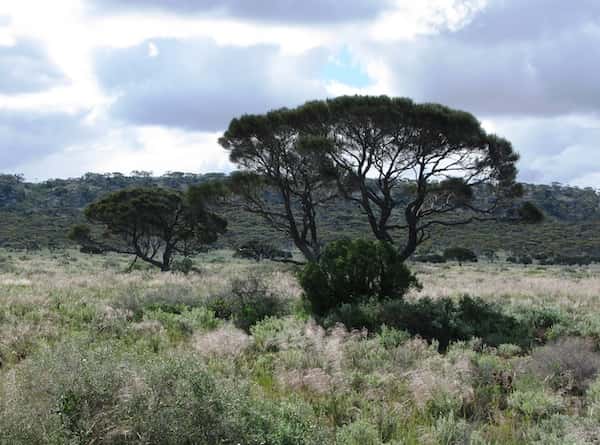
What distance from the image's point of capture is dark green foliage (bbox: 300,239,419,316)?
15.9 metres

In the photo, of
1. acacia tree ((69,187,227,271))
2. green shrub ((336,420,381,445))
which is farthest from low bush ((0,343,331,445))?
acacia tree ((69,187,227,271))

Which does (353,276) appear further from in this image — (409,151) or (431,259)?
(431,259)

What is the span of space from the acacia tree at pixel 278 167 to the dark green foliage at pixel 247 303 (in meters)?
5.99

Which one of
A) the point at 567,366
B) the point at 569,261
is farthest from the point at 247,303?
the point at 569,261

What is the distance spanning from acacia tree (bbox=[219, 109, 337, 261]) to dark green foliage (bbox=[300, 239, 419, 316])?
6.68 m

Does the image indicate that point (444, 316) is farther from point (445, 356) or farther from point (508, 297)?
point (508, 297)

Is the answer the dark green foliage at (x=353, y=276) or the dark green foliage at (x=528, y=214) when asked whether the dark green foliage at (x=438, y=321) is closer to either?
the dark green foliage at (x=353, y=276)

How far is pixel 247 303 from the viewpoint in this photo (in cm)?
1661

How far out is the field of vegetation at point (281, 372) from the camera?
5816 mm

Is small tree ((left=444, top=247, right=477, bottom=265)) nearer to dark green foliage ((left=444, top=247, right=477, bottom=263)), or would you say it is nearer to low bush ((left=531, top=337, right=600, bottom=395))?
dark green foliage ((left=444, top=247, right=477, bottom=263))

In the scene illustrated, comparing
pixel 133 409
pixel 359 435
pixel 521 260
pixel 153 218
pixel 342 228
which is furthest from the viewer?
pixel 342 228

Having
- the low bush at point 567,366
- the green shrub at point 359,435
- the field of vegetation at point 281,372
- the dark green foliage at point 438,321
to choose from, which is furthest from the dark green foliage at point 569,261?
the green shrub at point 359,435

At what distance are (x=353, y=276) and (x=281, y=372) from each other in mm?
6958

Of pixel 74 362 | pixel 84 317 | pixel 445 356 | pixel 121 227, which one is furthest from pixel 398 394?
pixel 121 227
